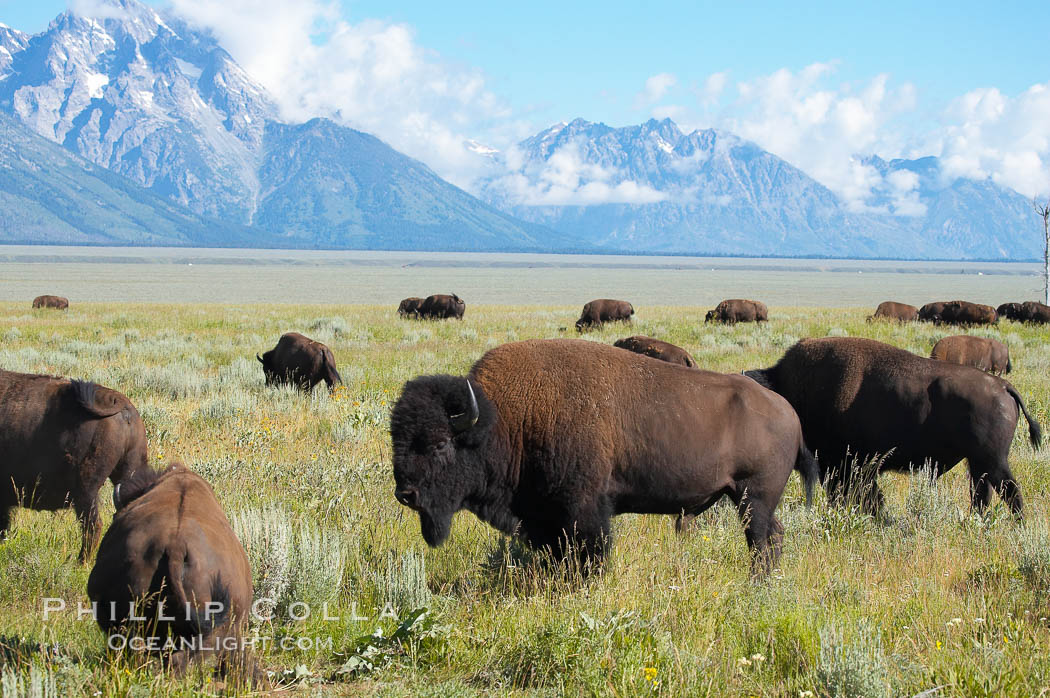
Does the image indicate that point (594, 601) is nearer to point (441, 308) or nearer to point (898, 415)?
point (898, 415)

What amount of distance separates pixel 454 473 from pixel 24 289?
243ft

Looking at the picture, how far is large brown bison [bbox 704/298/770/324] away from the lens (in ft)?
112

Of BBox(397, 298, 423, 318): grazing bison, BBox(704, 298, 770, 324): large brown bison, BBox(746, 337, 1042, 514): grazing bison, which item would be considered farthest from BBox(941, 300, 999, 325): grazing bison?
BBox(746, 337, 1042, 514): grazing bison

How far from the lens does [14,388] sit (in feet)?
19.2

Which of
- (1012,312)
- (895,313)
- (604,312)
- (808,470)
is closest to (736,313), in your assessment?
(604,312)

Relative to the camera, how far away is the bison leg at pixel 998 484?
277 inches

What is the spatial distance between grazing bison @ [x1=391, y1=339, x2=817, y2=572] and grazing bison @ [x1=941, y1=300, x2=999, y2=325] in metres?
28.3

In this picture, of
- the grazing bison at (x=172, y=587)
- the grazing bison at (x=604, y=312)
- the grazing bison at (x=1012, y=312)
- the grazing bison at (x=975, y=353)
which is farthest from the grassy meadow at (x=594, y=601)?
the grazing bison at (x=1012, y=312)

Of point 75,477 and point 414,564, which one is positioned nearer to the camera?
point 414,564

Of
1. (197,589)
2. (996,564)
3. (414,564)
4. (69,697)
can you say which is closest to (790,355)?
(996,564)

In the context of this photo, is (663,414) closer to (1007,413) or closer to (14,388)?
(1007,413)

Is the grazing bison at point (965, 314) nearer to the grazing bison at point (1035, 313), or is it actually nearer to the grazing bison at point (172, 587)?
the grazing bison at point (1035, 313)

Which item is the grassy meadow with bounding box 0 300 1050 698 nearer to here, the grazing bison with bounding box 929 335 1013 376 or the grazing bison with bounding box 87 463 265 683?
the grazing bison with bounding box 87 463 265 683

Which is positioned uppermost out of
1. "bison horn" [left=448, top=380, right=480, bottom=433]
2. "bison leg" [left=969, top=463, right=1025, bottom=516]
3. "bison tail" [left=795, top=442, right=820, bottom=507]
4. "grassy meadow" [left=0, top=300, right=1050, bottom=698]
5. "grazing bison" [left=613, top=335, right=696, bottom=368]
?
"bison horn" [left=448, top=380, right=480, bottom=433]
